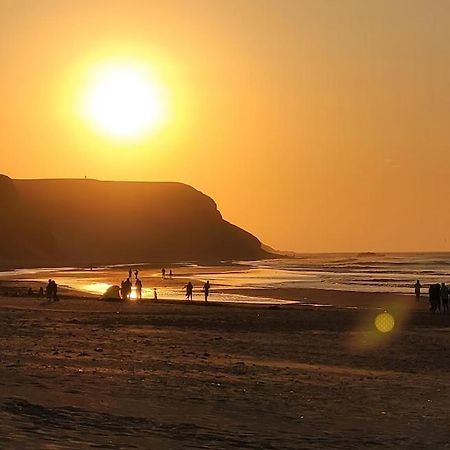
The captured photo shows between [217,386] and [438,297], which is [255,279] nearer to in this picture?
[438,297]

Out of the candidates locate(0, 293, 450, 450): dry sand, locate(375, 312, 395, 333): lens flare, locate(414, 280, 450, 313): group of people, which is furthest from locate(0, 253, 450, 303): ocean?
locate(0, 293, 450, 450): dry sand

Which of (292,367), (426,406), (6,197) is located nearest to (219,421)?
(426,406)

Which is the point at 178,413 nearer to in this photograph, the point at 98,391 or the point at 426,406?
the point at 98,391

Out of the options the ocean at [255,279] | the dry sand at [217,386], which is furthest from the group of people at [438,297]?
the ocean at [255,279]

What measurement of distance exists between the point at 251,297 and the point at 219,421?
4171cm

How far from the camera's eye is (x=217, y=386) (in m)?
15.5

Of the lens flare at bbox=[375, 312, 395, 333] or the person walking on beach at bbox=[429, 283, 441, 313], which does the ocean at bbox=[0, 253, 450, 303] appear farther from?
the lens flare at bbox=[375, 312, 395, 333]

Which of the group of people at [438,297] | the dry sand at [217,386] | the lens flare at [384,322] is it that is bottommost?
the dry sand at [217,386]

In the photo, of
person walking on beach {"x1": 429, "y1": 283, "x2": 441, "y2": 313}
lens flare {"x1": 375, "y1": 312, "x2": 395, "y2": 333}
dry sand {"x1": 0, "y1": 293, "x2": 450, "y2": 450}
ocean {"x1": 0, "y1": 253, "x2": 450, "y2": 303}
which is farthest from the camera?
ocean {"x1": 0, "y1": 253, "x2": 450, "y2": 303}

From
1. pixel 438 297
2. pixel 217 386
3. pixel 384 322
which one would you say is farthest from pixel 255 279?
pixel 217 386

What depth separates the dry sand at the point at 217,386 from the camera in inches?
437

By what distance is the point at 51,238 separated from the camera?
639 feet

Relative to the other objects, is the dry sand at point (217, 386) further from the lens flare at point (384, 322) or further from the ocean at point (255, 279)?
the ocean at point (255, 279)

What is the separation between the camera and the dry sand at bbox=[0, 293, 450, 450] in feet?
36.4
